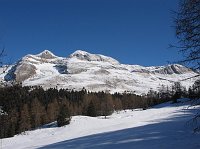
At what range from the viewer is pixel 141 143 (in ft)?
77.1

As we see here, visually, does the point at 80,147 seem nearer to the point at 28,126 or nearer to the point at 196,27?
the point at 196,27

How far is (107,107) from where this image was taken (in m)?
136

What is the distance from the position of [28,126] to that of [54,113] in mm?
22603

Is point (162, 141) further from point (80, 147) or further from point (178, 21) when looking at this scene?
point (178, 21)

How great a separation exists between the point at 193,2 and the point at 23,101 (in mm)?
134275

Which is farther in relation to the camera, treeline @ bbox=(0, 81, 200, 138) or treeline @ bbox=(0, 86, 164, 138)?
treeline @ bbox=(0, 86, 164, 138)

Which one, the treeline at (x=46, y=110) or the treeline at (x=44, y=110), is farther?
Answer: the treeline at (x=44, y=110)

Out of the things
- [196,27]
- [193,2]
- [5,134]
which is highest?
[193,2]

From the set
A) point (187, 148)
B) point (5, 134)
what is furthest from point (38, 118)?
point (187, 148)

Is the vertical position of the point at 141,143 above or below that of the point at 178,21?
below

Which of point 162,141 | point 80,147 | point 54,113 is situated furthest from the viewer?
point 54,113

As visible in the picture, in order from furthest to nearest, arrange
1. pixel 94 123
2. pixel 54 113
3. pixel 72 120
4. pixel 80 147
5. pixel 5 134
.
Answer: pixel 54 113 < pixel 5 134 < pixel 72 120 < pixel 94 123 < pixel 80 147

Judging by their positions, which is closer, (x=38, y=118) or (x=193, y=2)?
(x=193, y=2)

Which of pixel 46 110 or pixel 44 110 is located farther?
pixel 46 110
